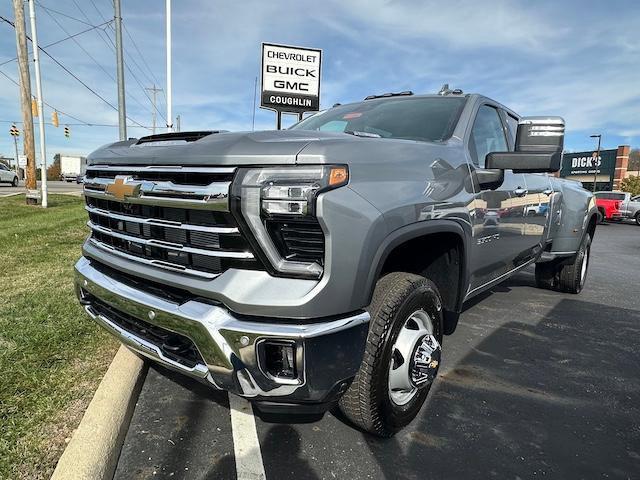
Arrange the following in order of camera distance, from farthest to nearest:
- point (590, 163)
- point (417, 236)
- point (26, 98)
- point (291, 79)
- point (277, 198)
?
point (590, 163), point (26, 98), point (291, 79), point (417, 236), point (277, 198)

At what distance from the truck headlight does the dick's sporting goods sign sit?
33.6 feet

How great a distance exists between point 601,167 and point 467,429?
5264 cm

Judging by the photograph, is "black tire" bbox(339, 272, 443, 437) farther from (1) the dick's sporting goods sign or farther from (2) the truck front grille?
(1) the dick's sporting goods sign

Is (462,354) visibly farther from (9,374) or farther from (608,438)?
(9,374)

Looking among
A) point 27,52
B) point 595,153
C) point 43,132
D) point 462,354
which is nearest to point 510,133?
point 462,354

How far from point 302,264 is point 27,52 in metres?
17.8

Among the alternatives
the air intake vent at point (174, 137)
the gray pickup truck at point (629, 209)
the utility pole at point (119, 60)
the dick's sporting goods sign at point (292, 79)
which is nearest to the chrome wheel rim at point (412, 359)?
the air intake vent at point (174, 137)

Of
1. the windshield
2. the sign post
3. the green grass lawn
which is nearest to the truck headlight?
the windshield

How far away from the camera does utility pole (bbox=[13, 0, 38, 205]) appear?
15.1 meters

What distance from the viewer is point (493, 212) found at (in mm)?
3188

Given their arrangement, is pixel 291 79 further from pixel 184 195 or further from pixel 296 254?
pixel 296 254

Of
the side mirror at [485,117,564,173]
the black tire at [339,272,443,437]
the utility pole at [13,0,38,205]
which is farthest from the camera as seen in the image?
the utility pole at [13,0,38,205]

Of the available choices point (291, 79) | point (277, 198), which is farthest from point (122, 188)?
point (291, 79)

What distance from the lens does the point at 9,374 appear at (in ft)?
9.13
